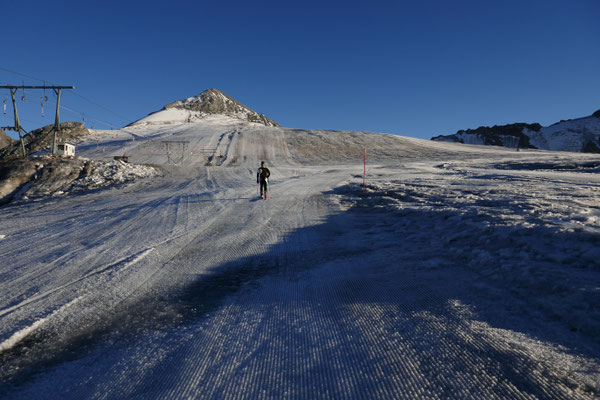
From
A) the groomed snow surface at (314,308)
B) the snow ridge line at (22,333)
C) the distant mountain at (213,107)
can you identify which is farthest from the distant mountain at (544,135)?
the snow ridge line at (22,333)

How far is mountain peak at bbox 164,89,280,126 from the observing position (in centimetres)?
15662

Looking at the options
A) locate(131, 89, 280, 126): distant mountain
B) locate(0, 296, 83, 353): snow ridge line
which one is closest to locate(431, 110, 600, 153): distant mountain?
locate(131, 89, 280, 126): distant mountain

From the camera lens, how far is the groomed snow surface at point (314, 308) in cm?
229

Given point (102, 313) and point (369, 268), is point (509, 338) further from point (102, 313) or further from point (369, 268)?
point (102, 313)

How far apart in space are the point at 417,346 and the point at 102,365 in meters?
2.74

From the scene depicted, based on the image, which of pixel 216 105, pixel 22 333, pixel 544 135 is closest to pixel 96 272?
pixel 22 333

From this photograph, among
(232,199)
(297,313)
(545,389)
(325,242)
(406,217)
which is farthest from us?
(232,199)

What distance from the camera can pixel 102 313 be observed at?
3.53 meters

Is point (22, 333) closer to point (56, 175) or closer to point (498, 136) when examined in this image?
point (56, 175)

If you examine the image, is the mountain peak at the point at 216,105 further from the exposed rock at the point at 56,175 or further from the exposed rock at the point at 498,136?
the exposed rock at the point at 56,175

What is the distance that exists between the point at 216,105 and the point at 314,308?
183455mm

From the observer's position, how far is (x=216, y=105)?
563ft

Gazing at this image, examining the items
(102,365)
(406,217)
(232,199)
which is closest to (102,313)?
(102,365)

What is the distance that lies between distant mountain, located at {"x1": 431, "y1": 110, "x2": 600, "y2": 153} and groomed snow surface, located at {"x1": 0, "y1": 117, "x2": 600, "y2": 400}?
530 ft
